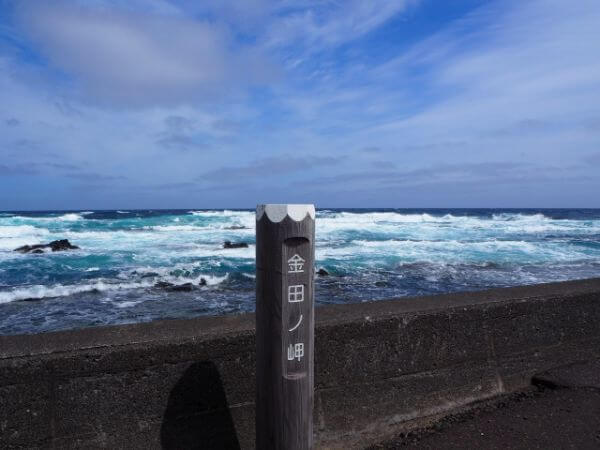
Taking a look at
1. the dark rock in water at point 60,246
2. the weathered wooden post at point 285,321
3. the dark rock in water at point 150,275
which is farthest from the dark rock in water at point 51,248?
the weathered wooden post at point 285,321

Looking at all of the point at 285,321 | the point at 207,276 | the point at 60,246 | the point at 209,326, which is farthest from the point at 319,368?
the point at 60,246

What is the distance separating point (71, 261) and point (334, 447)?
16.7 m

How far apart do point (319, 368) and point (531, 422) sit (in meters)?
1.44

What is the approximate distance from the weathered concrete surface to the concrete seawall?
0.11m

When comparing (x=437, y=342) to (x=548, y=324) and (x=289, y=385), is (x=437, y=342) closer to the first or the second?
(x=548, y=324)

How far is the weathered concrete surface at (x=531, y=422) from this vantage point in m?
2.79

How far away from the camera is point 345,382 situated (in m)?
2.83

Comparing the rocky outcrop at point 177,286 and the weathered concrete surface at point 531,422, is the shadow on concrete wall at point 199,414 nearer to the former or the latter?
the weathered concrete surface at point 531,422

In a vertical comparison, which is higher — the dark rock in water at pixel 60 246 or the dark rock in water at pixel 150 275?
the dark rock in water at pixel 60 246

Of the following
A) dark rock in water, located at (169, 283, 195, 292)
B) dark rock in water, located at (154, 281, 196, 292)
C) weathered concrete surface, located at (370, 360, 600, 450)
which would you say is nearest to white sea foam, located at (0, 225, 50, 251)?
dark rock in water, located at (154, 281, 196, 292)

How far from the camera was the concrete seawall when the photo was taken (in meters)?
2.20

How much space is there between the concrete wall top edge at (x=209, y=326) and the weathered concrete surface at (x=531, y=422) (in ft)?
2.19

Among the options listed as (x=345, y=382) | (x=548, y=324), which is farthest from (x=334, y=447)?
(x=548, y=324)

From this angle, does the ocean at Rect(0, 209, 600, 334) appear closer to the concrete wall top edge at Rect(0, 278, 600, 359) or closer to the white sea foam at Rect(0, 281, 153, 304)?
the white sea foam at Rect(0, 281, 153, 304)
